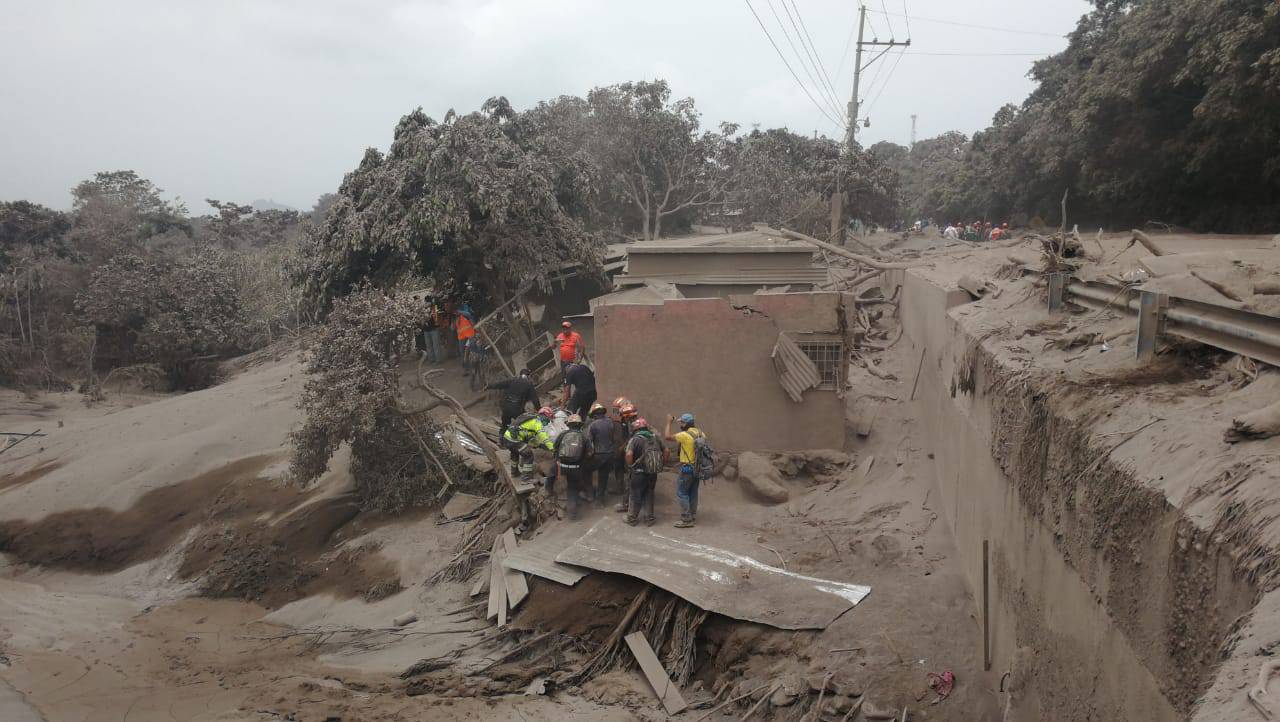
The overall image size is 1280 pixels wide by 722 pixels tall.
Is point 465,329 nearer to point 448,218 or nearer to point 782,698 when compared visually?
point 448,218

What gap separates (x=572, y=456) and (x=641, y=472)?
1005mm

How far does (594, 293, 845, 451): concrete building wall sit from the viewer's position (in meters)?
13.0

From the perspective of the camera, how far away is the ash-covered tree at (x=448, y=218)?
57.9 ft

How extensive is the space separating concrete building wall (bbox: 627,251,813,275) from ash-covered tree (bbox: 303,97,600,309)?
218cm

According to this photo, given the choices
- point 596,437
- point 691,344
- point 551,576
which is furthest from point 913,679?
point 691,344

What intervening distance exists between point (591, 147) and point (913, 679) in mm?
28559

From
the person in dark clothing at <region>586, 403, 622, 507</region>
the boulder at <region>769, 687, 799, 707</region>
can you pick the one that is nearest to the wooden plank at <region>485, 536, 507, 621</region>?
the person in dark clothing at <region>586, 403, 622, 507</region>

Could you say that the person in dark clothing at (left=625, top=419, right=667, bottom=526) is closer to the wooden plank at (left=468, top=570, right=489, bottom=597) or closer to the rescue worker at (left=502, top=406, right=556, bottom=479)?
the rescue worker at (left=502, top=406, right=556, bottom=479)

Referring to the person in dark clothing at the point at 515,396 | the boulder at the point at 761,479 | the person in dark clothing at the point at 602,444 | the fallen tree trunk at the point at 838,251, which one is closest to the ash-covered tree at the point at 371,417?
the person in dark clothing at the point at 515,396

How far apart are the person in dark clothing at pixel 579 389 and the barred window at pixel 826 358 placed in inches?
135

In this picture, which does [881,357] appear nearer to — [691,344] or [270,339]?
[691,344]

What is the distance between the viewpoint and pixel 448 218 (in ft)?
56.4

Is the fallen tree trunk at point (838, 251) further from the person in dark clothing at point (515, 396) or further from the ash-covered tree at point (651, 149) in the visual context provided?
the ash-covered tree at point (651, 149)

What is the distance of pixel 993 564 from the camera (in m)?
7.22
